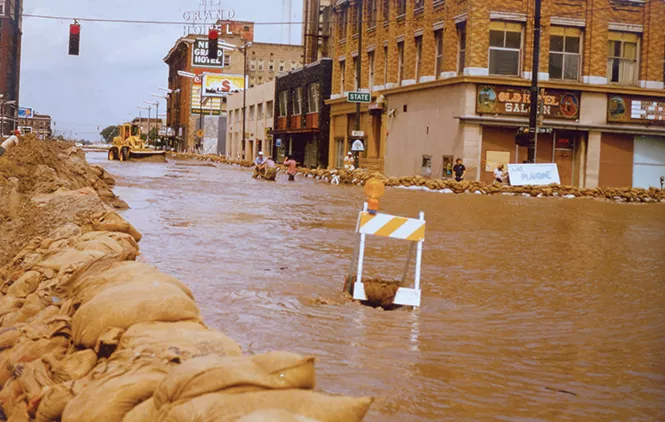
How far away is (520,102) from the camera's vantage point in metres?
37.1

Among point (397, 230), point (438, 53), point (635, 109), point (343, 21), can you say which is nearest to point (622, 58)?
point (635, 109)

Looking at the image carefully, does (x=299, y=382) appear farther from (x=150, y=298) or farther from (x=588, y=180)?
(x=588, y=180)

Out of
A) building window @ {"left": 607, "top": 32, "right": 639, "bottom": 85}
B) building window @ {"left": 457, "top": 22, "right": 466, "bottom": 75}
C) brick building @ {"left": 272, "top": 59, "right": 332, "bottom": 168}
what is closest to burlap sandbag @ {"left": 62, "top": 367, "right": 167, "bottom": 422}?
building window @ {"left": 457, "top": 22, "right": 466, "bottom": 75}

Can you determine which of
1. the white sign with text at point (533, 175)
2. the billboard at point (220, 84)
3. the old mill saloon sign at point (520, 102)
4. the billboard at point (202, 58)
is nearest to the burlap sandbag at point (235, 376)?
the white sign with text at point (533, 175)

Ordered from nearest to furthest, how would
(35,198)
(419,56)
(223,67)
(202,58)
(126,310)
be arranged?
(126,310) < (35,198) < (419,56) < (202,58) < (223,67)

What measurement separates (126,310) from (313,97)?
57.0 meters

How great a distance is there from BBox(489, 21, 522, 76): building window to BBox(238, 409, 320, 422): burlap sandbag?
35.5 metres

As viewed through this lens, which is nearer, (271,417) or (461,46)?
(271,417)

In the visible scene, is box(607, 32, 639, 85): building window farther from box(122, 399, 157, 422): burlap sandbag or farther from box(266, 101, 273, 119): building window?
box(266, 101, 273, 119): building window

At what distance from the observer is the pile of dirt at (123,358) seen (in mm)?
3176

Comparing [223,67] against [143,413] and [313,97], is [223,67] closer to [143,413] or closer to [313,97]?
[313,97]

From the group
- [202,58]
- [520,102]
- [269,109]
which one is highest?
[202,58]

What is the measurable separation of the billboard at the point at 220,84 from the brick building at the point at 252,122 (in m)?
22.3

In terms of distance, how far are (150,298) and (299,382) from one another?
Result: 159cm
